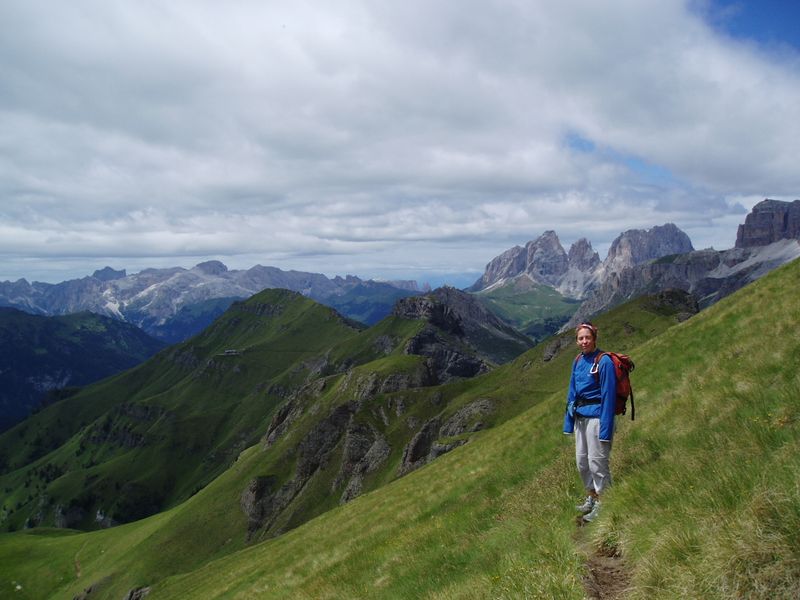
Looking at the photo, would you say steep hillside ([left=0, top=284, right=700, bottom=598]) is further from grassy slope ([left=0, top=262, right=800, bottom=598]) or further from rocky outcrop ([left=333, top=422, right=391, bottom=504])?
grassy slope ([left=0, top=262, right=800, bottom=598])

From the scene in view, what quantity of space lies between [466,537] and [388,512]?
16.0m

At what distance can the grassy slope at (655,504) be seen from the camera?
283 inches


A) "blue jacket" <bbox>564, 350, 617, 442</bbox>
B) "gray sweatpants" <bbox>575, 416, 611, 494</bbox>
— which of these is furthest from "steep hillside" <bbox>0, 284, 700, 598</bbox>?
"blue jacket" <bbox>564, 350, 617, 442</bbox>

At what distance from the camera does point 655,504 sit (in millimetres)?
10156

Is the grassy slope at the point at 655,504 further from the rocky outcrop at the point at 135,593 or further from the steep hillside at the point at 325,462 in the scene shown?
the rocky outcrop at the point at 135,593

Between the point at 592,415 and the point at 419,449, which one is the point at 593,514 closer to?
the point at 592,415

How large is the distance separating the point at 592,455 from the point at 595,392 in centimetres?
160

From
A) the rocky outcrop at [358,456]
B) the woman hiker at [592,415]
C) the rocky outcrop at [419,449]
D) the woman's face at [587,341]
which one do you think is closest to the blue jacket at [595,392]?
the woman hiker at [592,415]

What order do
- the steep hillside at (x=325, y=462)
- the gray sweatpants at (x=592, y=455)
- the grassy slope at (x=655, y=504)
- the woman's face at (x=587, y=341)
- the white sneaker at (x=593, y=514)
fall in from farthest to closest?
1. the steep hillside at (x=325, y=462)
2. the woman's face at (x=587, y=341)
3. the gray sweatpants at (x=592, y=455)
4. the white sneaker at (x=593, y=514)
5. the grassy slope at (x=655, y=504)

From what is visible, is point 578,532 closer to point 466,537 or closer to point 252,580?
point 466,537

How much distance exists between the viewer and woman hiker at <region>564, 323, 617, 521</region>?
42.9 ft

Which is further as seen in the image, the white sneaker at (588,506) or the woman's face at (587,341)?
the woman's face at (587,341)

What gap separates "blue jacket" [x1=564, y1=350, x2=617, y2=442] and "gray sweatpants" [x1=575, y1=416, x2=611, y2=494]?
0.74 ft

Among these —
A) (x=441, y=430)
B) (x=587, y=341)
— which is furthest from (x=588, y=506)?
(x=441, y=430)
